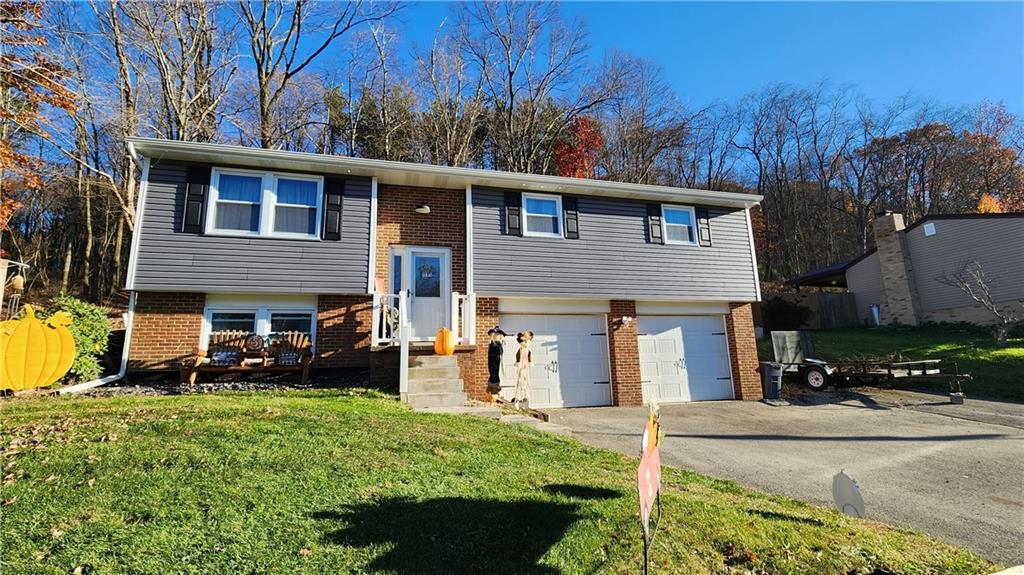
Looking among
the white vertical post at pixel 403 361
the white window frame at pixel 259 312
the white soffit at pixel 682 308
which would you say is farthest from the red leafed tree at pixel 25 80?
the white soffit at pixel 682 308

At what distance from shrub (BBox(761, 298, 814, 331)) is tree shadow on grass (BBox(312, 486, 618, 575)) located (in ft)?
62.9

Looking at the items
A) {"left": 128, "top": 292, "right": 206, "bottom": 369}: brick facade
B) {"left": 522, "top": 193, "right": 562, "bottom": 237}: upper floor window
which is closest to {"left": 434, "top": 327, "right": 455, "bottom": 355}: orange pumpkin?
{"left": 522, "top": 193, "right": 562, "bottom": 237}: upper floor window

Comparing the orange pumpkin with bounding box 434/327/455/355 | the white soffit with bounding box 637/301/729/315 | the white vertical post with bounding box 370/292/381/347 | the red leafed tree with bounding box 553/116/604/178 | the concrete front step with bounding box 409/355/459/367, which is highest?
the red leafed tree with bounding box 553/116/604/178

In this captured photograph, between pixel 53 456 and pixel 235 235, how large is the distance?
590 cm

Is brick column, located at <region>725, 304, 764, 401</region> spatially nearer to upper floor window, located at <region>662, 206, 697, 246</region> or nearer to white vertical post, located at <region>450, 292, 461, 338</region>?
upper floor window, located at <region>662, 206, 697, 246</region>

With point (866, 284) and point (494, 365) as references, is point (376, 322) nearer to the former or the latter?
point (494, 365)

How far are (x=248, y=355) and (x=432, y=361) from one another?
351 centimetres

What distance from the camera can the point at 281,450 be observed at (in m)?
3.94

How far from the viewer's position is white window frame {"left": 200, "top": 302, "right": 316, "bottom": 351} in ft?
27.9

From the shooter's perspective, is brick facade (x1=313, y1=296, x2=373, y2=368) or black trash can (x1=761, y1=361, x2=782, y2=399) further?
black trash can (x1=761, y1=361, x2=782, y2=399)

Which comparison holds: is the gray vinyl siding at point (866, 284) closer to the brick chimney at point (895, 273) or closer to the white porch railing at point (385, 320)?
the brick chimney at point (895, 273)

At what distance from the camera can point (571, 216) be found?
35.1 feet

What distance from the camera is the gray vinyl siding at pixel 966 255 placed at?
586 inches

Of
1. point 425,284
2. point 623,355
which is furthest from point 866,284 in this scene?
point 425,284
